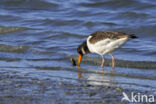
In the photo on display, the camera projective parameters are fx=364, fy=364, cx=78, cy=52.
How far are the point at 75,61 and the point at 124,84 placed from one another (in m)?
2.54

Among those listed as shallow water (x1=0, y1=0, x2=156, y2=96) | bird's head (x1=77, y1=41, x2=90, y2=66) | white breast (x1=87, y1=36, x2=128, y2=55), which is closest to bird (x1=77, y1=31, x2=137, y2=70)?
white breast (x1=87, y1=36, x2=128, y2=55)

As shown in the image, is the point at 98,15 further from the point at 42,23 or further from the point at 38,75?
the point at 38,75

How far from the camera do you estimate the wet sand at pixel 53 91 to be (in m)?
4.89

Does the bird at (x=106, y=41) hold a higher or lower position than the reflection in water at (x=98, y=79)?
higher

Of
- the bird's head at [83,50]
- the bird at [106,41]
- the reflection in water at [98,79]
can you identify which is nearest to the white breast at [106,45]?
the bird at [106,41]

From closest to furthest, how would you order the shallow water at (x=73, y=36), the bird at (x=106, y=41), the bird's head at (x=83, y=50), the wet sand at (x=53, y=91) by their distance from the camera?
the wet sand at (x=53, y=91), the shallow water at (x=73, y=36), the bird at (x=106, y=41), the bird's head at (x=83, y=50)

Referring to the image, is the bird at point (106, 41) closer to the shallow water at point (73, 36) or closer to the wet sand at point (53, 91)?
the shallow water at point (73, 36)

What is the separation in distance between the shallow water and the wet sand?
0.46m

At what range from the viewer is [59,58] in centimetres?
852

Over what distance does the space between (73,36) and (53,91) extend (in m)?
5.22

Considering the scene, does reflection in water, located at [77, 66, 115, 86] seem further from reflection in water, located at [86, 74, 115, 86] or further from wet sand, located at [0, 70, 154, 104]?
wet sand, located at [0, 70, 154, 104]

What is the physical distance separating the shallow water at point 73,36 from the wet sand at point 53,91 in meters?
0.46

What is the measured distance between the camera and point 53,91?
534 cm

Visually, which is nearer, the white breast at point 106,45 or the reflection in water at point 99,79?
the reflection in water at point 99,79
